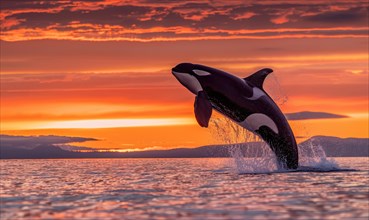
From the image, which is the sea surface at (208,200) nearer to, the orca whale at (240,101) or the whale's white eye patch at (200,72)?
the orca whale at (240,101)

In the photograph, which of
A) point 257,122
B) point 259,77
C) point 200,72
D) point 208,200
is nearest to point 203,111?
point 200,72

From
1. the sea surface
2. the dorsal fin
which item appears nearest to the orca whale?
the dorsal fin

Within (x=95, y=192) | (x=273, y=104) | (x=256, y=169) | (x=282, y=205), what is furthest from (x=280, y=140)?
(x=282, y=205)

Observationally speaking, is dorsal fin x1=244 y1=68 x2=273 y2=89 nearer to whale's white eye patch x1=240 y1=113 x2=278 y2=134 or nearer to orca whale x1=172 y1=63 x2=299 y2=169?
orca whale x1=172 y1=63 x2=299 y2=169

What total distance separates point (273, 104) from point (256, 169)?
16.9 feet

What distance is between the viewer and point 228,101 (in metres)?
31.2

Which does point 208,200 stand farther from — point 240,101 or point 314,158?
point 314,158

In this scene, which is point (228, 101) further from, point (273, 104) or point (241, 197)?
point (241, 197)

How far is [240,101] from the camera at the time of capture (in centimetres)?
3139

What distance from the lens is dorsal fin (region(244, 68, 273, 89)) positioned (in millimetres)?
31953

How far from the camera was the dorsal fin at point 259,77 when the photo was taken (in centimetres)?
3195

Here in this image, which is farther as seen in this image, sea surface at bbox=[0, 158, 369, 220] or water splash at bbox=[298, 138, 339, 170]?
water splash at bbox=[298, 138, 339, 170]

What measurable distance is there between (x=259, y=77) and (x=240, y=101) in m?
1.52

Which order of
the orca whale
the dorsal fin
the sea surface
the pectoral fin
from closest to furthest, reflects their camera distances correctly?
the sea surface < the pectoral fin < the orca whale < the dorsal fin
